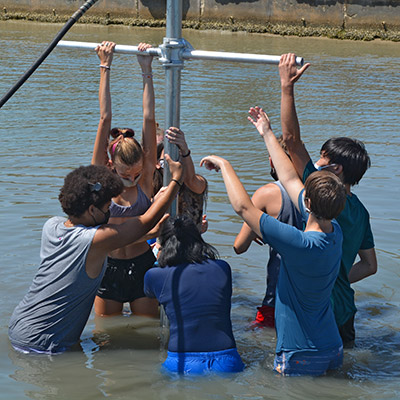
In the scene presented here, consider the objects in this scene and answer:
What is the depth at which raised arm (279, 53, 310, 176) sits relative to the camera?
13.9 feet

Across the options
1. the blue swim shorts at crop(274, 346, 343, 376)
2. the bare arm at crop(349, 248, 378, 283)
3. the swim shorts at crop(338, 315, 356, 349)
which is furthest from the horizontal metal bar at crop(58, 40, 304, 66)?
the swim shorts at crop(338, 315, 356, 349)

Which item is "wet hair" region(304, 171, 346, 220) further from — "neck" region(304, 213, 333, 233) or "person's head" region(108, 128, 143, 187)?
"person's head" region(108, 128, 143, 187)

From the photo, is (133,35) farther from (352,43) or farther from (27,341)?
(27,341)

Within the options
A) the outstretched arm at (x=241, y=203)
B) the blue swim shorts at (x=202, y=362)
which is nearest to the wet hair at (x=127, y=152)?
the outstretched arm at (x=241, y=203)

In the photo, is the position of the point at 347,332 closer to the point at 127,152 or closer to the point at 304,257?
the point at 304,257

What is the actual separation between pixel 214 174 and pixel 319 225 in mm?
6257

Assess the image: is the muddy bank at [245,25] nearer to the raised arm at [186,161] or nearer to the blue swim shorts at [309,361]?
the raised arm at [186,161]

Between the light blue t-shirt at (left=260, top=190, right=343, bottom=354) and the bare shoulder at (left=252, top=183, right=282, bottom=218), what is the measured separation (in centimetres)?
49

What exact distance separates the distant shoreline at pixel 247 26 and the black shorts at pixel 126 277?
72.9 feet

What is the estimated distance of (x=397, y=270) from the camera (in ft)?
24.3

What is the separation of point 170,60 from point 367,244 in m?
1.82

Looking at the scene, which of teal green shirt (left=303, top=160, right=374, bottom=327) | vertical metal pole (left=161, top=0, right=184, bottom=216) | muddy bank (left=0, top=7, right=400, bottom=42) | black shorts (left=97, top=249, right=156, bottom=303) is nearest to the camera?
vertical metal pole (left=161, top=0, right=184, bottom=216)

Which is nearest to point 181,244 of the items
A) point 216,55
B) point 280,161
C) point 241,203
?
point 241,203

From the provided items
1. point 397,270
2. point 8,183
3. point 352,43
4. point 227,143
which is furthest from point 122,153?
point 352,43
